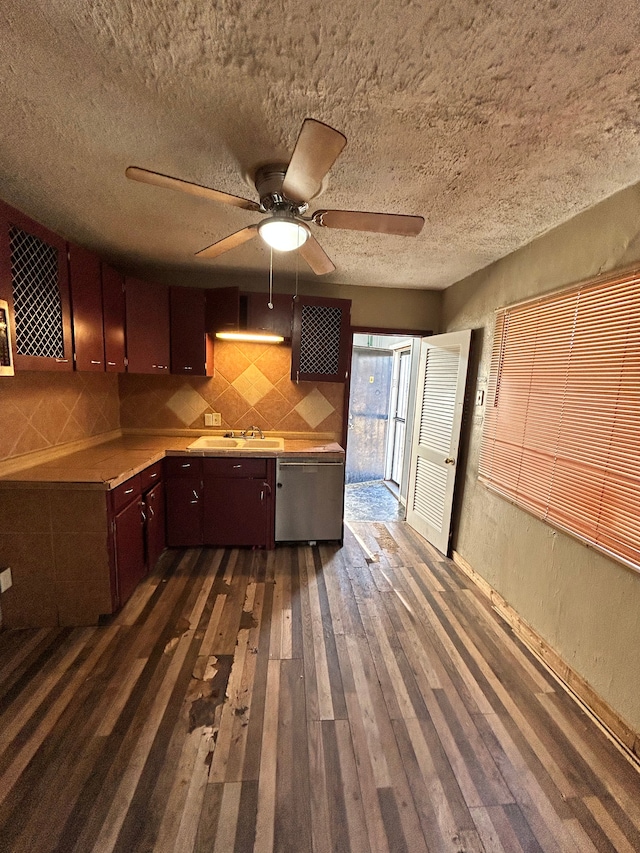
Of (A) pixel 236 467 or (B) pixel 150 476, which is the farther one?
(A) pixel 236 467

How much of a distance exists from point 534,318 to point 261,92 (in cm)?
195

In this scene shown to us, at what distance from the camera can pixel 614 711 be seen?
1.56 m

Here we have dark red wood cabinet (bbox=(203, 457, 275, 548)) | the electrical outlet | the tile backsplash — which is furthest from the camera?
the tile backsplash

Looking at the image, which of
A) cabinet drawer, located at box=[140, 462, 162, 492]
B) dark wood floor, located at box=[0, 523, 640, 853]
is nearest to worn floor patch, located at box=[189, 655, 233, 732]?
dark wood floor, located at box=[0, 523, 640, 853]

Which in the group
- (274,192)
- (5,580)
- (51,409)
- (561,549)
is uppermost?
(274,192)

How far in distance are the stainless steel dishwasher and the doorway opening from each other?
5.99 ft

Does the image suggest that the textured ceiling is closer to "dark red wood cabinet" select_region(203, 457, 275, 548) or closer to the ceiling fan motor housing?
the ceiling fan motor housing

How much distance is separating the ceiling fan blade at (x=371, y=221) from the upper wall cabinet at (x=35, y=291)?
1.58 metres

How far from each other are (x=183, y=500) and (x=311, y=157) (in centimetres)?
260

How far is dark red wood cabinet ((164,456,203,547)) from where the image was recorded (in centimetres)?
282

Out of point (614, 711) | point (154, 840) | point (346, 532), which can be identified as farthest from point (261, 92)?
point (346, 532)

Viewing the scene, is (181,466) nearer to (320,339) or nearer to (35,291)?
(35,291)

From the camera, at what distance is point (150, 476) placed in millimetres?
2543

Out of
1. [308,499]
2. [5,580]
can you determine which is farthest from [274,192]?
[5,580]
